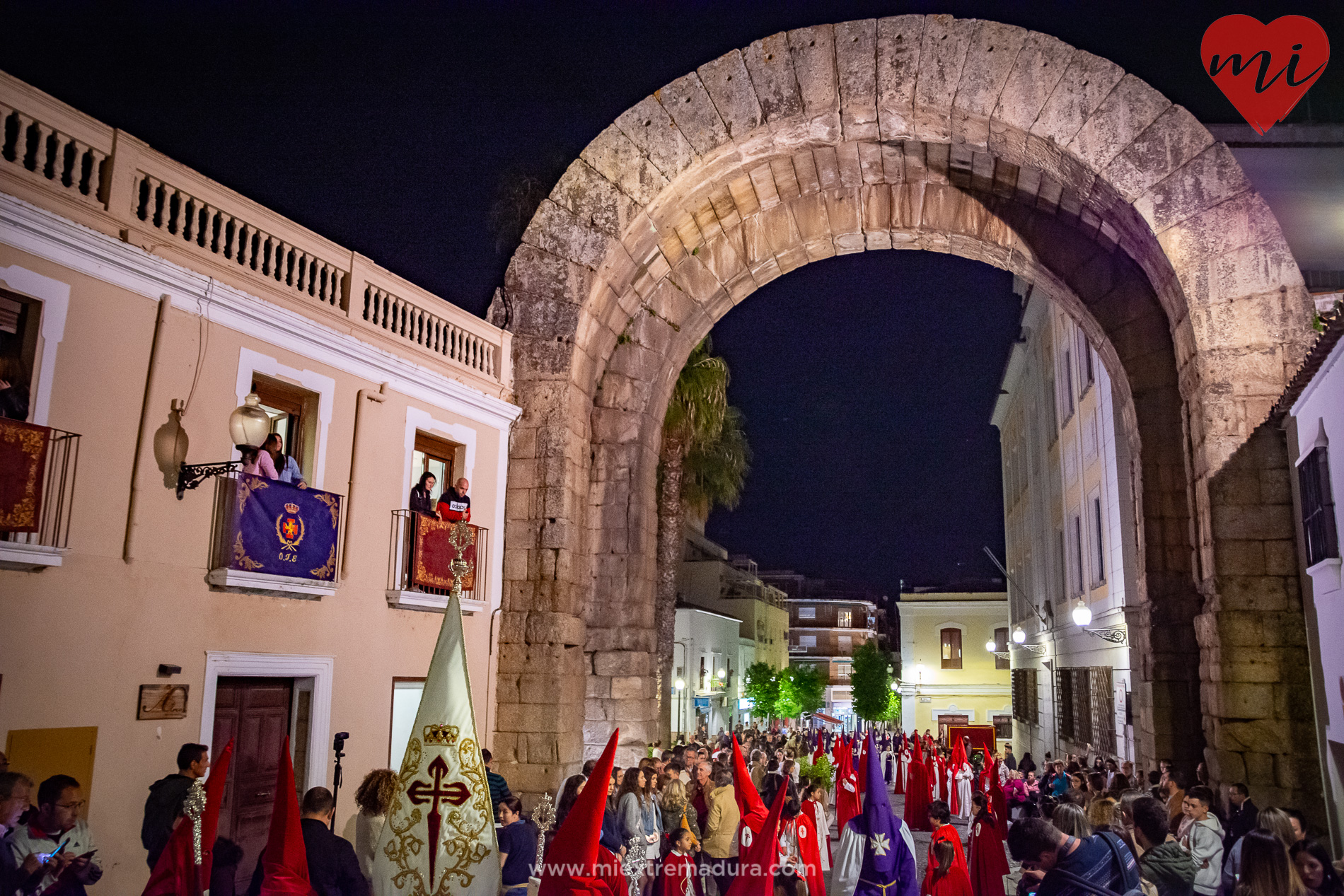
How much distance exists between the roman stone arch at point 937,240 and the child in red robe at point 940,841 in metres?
4.31

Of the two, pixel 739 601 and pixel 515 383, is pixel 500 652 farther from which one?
pixel 739 601

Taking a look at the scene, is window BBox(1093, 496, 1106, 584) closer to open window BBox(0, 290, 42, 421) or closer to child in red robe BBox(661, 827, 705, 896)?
child in red robe BBox(661, 827, 705, 896)

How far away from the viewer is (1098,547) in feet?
61.2

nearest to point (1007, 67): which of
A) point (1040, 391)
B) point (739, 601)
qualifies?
point (1040, 391)

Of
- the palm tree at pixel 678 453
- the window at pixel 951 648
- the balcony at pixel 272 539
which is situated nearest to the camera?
the balcony at pixel 272 539

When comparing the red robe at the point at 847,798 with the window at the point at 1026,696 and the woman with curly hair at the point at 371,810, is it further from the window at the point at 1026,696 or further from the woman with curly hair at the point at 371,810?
the window at the point at 1026,696

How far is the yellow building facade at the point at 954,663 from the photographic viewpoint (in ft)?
147

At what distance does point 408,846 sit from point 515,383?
A: 884 centimetres

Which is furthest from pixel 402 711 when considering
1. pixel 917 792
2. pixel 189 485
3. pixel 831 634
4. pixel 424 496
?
pixel 831 634

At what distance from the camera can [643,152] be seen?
44.6ft

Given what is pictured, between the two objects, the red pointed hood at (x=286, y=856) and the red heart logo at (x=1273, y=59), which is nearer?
the red pointed hood at (x=286, y=856)

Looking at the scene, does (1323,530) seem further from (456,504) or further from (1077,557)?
A: (1077,557)

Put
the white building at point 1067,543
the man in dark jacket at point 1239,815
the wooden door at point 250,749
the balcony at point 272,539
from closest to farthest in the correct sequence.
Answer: the man in dark jacket at point 1239,815 < the balcony at point 272,539 < the wooden door at point 250,749 < the white building at point 1067,543

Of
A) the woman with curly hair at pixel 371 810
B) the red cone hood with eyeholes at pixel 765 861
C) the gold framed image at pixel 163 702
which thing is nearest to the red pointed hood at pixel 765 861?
the red cone hood with eyeholes at pixel 765 861
